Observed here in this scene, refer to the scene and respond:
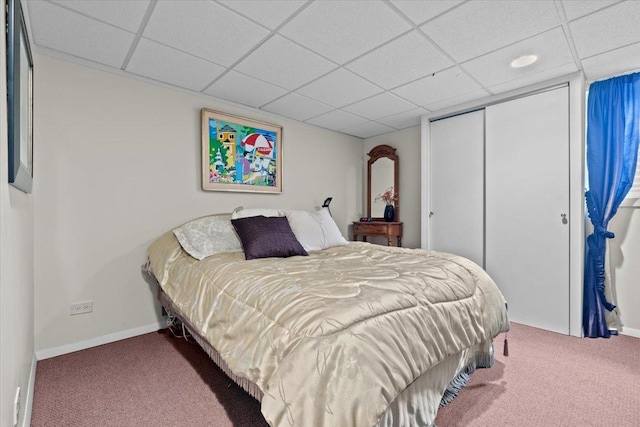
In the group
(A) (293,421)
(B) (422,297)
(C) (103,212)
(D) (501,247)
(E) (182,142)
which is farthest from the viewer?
(D) (501,247)

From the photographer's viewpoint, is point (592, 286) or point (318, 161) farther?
point (318, 161)

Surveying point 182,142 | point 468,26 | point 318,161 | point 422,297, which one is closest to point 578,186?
point 468,26

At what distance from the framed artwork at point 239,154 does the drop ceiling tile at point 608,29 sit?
2.71 meters

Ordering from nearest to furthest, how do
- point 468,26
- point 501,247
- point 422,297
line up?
1. point 422,297
2. point 468,26
3. point 501,247

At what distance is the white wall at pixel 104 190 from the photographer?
7.40 feet

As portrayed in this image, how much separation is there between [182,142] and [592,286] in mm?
3918

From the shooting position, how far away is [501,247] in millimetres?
3107

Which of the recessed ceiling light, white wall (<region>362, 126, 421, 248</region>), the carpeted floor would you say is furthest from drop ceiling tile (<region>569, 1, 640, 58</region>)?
the carpeted floor

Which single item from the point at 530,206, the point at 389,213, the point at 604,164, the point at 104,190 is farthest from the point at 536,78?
the point at 104,190

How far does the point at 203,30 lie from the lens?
1979mm

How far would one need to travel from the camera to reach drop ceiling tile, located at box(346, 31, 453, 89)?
2152 mm

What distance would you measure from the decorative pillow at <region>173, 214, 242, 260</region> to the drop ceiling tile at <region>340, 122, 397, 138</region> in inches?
89.3

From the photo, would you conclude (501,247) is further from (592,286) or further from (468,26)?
(468,26)

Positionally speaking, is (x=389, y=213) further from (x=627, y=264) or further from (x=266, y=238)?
(x=627, y=264)
